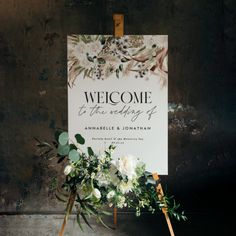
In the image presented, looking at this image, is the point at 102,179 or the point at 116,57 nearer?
the point at 102,179

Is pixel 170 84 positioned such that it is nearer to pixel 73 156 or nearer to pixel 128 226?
pixel 128 226

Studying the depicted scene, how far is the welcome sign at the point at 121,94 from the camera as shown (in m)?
2.81

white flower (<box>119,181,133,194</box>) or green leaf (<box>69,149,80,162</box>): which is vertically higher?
green leaf (<box>69,149,80,162</box>)

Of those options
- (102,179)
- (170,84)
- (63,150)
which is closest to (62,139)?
(63,150)

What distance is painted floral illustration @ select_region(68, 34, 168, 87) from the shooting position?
9.21 ft

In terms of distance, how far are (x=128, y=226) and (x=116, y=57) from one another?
1.13 m

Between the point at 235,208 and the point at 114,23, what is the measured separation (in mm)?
1475

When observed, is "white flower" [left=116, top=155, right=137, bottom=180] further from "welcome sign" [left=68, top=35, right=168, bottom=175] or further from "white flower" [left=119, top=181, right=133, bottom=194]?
"welcome sign" [left=68, top=35, right=168, bottom=175]

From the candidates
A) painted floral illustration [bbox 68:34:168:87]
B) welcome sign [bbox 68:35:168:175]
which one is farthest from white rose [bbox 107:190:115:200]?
painted floral illustration [bbox 68:34:168:87]

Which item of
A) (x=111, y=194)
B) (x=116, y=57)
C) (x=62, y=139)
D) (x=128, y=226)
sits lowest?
(x=128, y=226)

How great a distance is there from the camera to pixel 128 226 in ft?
9.37

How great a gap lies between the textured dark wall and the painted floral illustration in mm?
48

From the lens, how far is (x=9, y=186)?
9.52 feet

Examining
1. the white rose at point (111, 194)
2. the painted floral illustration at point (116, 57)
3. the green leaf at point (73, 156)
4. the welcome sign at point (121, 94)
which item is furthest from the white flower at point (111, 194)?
the painted floral illustration at point (116, 57)
